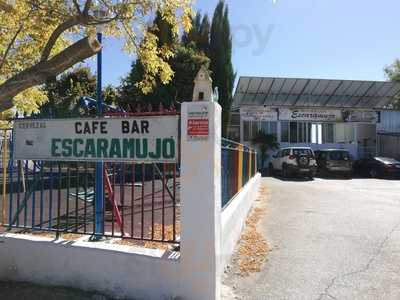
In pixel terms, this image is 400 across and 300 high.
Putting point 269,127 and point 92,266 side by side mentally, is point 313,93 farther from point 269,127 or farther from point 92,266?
point 92,266

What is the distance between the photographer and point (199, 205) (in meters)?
4.44

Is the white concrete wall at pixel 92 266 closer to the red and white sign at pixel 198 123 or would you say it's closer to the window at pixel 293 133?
the red and white sign at pixel 198 123

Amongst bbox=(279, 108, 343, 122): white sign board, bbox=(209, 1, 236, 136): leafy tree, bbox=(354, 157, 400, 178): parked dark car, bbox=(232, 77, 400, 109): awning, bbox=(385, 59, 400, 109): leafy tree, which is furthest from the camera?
bbox=(385, 59, 400, 109): leafy tree

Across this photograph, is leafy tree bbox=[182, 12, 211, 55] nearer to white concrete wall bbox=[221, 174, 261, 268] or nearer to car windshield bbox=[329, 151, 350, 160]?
car windshield bbox=[329, 151, 350, 160]

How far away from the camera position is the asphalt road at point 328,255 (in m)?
4.99

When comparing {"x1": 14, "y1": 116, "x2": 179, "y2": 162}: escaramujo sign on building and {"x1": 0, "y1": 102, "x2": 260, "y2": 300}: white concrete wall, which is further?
{"x1": 14, "y1": 116, "x2": 179, "y2": 162}: escaramujo sign on building

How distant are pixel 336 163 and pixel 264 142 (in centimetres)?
667

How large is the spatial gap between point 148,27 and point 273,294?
15.3ft

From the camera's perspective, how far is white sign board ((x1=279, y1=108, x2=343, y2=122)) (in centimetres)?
3250

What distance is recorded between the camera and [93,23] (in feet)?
18.1

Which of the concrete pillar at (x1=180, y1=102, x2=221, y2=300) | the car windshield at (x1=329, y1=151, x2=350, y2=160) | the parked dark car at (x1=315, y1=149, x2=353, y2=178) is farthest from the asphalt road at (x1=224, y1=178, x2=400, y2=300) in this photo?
the car windshield at (x1=329, y1=151, x2=350, y2=160)

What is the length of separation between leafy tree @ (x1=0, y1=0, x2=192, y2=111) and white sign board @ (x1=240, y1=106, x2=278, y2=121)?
24.6m

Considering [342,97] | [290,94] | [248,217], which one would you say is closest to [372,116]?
[342,97]

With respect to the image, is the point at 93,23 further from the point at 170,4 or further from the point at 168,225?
the point at 168,225
